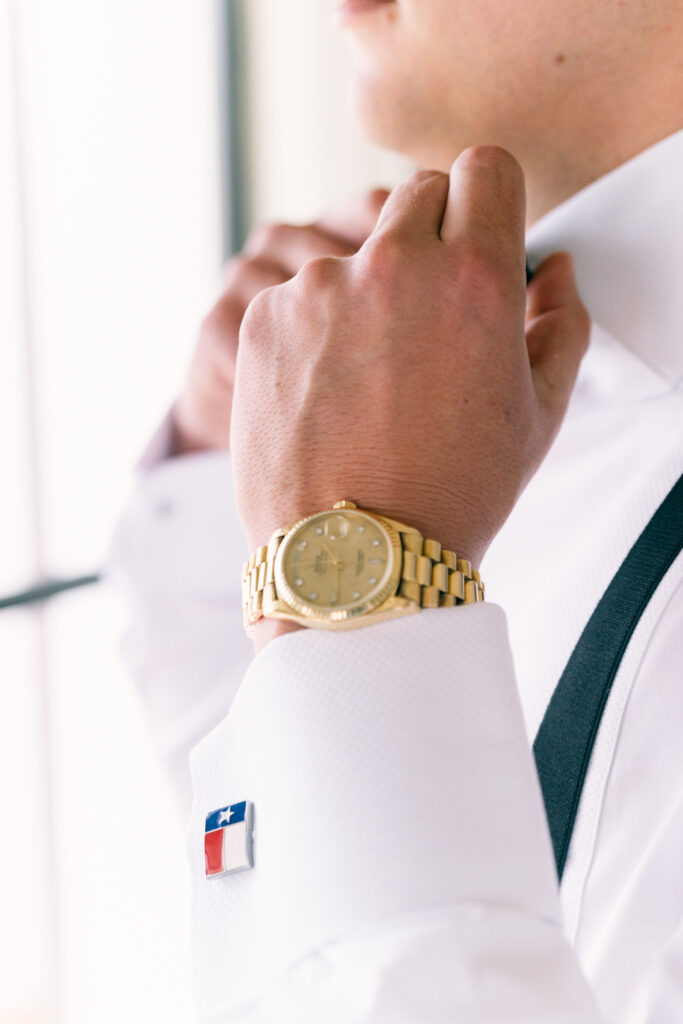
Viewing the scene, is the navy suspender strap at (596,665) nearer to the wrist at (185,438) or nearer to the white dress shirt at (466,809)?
the white dress shirt at (466,809)

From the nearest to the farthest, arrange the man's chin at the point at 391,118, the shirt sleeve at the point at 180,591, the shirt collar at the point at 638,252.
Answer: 1. the shirt collar at the point at 638,252
2. the man's chin at the point at 391,118
3. the shirt sleeve at the point at 180,591

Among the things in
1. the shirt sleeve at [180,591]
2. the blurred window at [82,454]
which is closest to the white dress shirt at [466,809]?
the shirt sleeve at [180,591]

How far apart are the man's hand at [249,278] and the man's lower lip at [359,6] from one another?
0.20 m

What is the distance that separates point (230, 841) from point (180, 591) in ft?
2.59

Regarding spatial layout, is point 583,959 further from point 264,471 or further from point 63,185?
point 63,185

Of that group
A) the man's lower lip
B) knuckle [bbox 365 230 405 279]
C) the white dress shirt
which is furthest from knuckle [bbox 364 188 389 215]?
knuckle [bbox 365 230 405 279]

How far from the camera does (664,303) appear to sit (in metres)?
0.78

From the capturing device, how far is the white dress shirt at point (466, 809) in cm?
46

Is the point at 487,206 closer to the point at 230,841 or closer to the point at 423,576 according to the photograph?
the point at 423,576

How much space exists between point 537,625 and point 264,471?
307 mm

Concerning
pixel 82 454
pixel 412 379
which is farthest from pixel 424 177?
pixel 82 454

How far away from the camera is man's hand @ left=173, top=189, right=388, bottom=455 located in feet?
3.45

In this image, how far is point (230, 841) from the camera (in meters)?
0.53

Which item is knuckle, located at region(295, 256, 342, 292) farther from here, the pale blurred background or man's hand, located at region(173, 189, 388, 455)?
the pale blurred background
